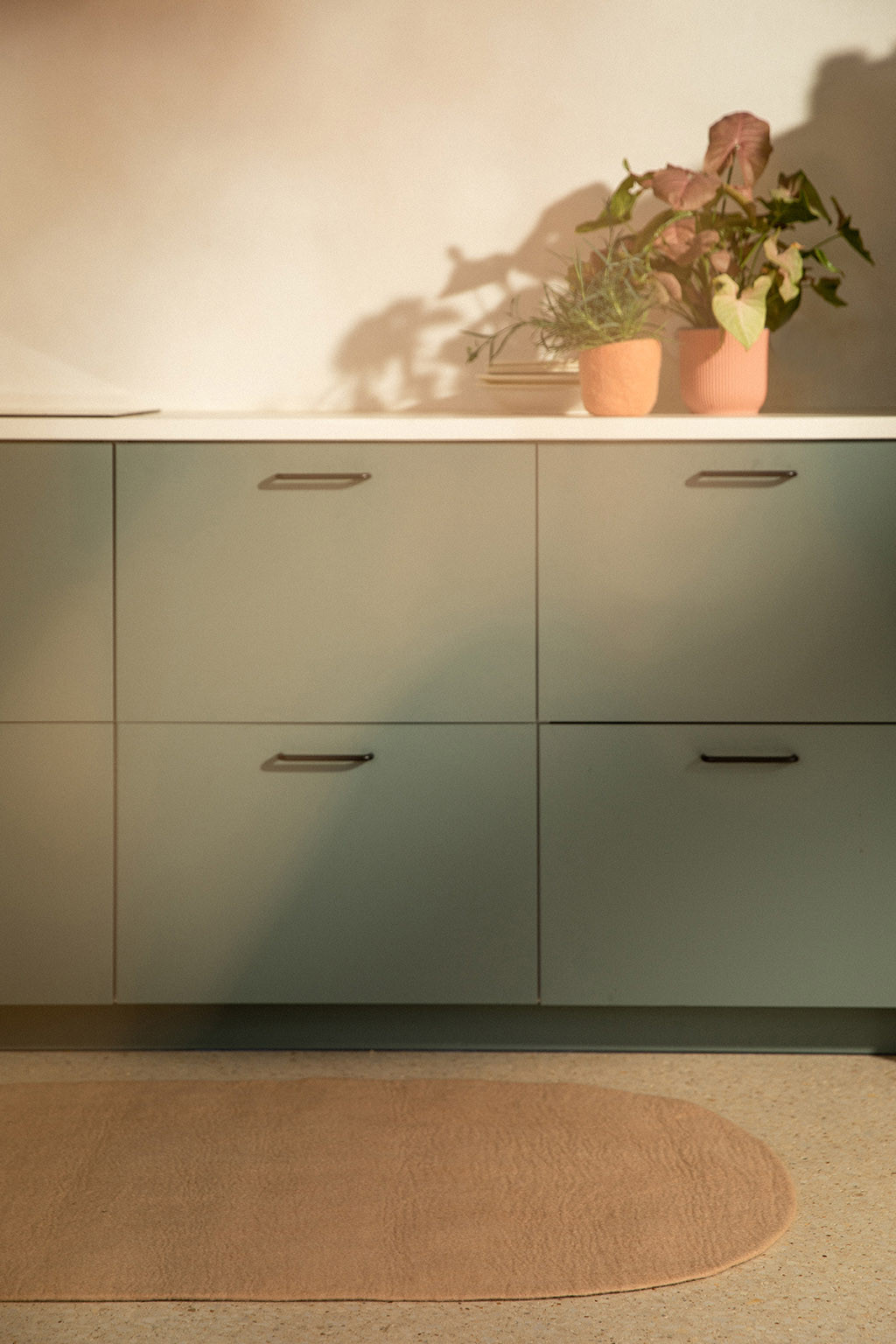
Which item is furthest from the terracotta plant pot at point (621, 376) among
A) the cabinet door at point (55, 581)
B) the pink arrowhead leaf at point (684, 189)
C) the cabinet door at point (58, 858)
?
the cabinet door at point (58, 858)

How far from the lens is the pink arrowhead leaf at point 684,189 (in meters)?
2.20

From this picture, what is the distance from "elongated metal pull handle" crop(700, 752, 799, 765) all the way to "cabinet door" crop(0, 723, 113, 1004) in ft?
3.04

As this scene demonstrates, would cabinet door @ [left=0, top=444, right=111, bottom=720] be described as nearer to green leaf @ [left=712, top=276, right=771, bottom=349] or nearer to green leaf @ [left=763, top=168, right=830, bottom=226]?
green leaf @ [left=712, top=276, right=771, bottom=349]

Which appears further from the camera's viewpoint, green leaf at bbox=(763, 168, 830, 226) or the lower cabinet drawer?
green leaf at bbox=(763, 168, 830, 226)

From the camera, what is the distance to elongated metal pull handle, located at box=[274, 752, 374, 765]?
2115 millimetres

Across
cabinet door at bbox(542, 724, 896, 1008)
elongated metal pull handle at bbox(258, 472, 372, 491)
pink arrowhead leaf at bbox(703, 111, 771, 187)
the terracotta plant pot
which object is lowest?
cabinet door at bbox(542, 724, 896, 1008)

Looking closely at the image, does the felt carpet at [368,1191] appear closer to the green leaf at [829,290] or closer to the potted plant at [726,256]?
the potted plant at [726,256]

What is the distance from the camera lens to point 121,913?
215 cm

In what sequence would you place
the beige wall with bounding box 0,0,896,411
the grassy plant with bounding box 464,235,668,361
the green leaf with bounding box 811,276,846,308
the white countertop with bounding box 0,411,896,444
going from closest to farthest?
the white countertop with bounding box 0,411,896,444, the grassy plant with bounding box 464,235,668,361, the green leaf with bounding box 811,276,846,308, the beige wall with bounding box 0,0,896,411

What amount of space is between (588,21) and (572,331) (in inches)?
28.8

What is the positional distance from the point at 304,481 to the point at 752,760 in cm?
80

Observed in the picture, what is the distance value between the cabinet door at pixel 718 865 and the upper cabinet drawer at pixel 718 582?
0.06 m

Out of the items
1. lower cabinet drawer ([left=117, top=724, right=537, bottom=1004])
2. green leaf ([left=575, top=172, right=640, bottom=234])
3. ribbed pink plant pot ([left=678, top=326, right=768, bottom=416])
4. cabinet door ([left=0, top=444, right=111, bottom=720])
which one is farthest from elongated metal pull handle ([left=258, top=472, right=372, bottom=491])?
green leaf ([left=575, top=172, right=640, bottom=234])

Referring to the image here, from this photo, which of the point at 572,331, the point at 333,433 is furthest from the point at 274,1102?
the point at 572,331
